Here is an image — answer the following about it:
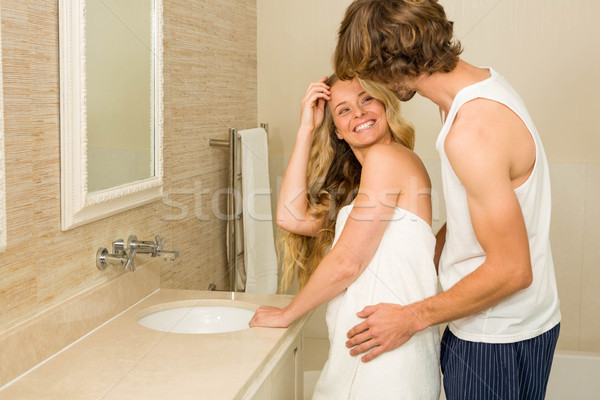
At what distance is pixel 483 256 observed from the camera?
1.15 metres

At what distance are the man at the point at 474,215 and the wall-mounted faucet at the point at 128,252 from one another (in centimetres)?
56

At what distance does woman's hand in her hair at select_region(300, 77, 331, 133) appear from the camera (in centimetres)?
152

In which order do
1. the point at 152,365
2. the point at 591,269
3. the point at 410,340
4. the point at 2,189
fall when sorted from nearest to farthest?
the point at 2,189 → the point at 152,365 → the point at 410,340 → the point at 591,269

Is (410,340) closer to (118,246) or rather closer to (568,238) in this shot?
(118,246)

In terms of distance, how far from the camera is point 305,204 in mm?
1606

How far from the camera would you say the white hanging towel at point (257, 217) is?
2.20 m

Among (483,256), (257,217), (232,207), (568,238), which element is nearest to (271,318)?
(483,256)

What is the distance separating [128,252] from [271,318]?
387mm

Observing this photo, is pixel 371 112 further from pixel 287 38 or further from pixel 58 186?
pixel 287 38

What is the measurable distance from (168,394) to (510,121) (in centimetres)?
75

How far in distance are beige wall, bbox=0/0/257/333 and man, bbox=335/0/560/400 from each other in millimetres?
600

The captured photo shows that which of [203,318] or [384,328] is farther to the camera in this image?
[203,318]

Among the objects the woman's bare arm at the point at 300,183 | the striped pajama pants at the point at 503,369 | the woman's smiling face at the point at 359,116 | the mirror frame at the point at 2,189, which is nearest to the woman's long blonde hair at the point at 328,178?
the woman's bare arm at the point at 300,183

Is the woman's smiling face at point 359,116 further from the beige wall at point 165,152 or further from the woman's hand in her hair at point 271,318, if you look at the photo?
the beige wall at point 165,152
